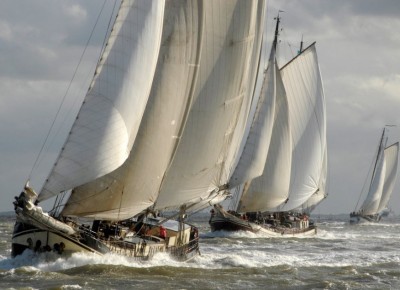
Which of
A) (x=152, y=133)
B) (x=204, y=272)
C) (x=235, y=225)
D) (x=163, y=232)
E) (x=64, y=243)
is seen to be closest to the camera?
(x=64, y=243)

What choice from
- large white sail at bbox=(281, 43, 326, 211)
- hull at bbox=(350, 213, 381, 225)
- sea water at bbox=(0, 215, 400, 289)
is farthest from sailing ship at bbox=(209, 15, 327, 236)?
hull at bbox=(350, 213, 381, 225)

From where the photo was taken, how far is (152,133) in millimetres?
40719

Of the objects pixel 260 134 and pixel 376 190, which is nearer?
pixel 260 134

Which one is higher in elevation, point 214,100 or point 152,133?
point 214,100

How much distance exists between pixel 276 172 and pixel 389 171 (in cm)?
6657

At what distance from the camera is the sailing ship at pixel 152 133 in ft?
114

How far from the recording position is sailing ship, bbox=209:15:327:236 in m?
75.2

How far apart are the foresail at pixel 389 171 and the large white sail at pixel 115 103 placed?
339 ft

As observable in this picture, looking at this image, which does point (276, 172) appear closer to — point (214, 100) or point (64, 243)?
point (214, 100)

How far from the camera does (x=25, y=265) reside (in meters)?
37.3

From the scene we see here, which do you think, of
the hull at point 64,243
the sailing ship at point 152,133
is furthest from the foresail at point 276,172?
the hull at point 64,243

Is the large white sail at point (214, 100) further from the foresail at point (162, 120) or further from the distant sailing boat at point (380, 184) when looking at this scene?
the distant sailing boat at point (380, 184)

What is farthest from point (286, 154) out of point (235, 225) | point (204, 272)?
point (204, 272)

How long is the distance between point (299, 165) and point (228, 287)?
47.2 metres
